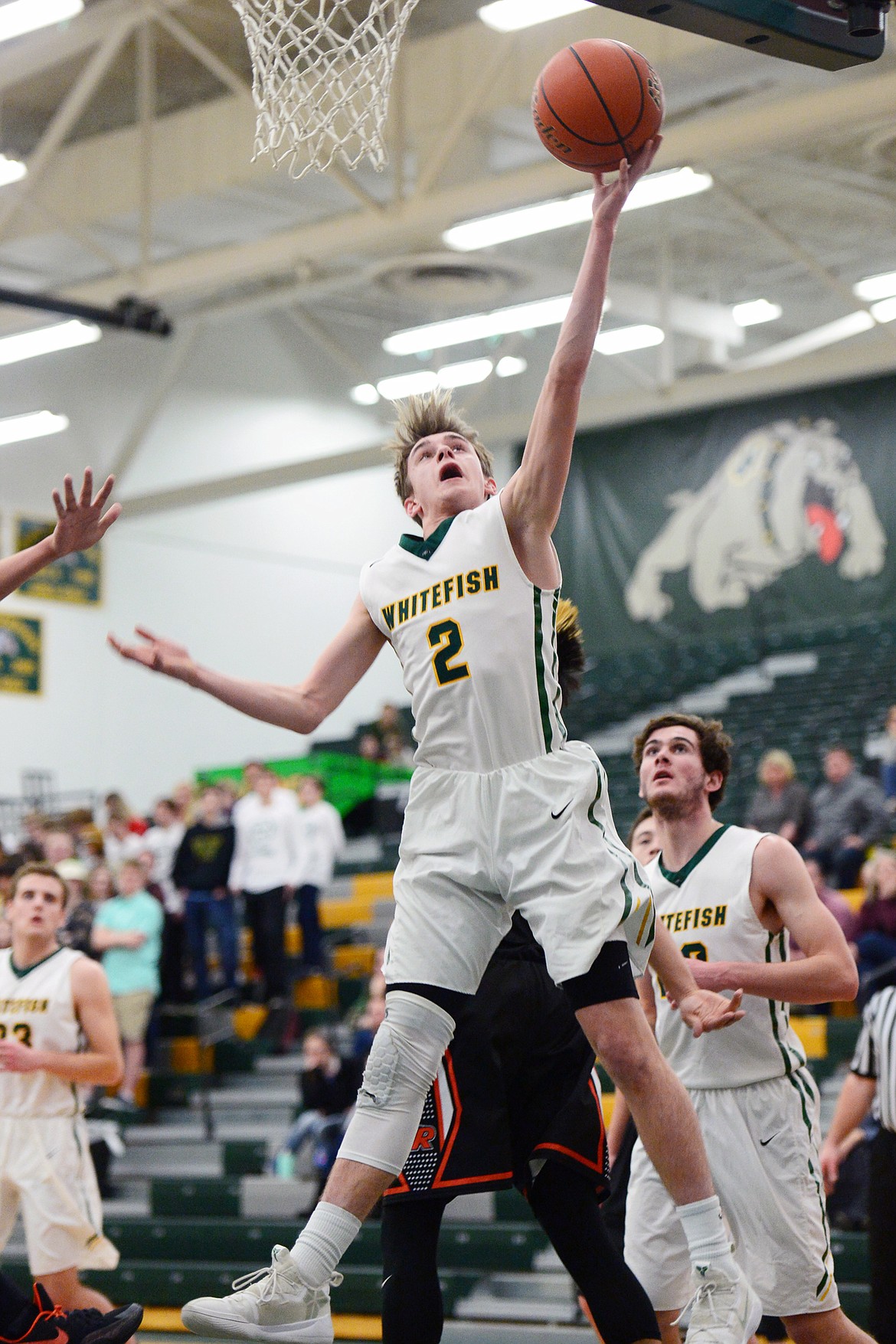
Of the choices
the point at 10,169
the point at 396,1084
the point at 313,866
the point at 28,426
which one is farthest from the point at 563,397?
the point at 28,426

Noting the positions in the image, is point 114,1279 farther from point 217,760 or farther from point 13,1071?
point 217,760

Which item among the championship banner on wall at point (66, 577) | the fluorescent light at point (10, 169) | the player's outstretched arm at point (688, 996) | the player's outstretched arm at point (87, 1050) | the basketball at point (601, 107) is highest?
the fluorescent light at point (10, 169)

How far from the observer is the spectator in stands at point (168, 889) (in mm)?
14594

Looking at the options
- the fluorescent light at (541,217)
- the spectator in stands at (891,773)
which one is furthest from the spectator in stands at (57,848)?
the spectator in stands at (891,773)

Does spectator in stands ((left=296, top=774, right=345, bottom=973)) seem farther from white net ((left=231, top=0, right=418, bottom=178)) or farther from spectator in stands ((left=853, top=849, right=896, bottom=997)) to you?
white net ((left=231, top=0, right=418, bottom=178))

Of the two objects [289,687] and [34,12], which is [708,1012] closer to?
[289,687]

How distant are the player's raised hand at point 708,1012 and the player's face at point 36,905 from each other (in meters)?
3.43

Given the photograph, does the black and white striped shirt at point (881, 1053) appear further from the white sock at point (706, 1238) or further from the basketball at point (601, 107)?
the basketball at point (601, 107)

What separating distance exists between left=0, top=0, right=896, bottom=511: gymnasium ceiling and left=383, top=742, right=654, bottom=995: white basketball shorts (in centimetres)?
724

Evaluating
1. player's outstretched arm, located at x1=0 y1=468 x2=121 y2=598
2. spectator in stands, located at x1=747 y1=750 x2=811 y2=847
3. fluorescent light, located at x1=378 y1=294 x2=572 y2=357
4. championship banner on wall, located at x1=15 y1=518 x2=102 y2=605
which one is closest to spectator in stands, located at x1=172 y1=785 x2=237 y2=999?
spectator in stands, located at x1=747 y1=750 x2=811 y2=847

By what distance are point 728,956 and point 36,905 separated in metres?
3.05

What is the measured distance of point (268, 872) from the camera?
14.1 m

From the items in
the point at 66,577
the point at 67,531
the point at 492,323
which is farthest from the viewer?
the point at 66,577

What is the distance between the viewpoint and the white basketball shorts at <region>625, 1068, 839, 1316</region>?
4766 mm
